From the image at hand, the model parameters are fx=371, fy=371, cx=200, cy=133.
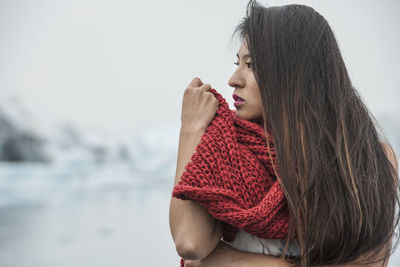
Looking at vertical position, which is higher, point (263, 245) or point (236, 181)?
point (236, 181)

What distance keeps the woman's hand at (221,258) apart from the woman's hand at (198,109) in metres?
0.25

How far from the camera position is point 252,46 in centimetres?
77

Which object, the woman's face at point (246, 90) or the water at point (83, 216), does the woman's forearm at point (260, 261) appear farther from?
the water at point (83, 216)

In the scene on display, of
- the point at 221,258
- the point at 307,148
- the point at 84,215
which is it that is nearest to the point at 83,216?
the point at 84,215

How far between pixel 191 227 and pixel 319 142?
11.4 inches

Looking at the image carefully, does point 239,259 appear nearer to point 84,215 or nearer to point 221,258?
point 221,258

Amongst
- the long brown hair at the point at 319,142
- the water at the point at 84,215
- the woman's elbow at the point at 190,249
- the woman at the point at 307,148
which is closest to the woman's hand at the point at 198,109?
the woman at the point at 307,148

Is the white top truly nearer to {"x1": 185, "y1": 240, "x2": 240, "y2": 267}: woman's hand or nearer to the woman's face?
{"x1": 185, "y1": 240, "x2": 240, "y2": 267}: woman's hand

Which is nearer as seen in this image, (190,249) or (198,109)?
(190,249)

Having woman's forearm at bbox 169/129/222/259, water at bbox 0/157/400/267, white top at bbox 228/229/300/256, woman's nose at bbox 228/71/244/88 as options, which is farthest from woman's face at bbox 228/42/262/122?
water at bbox 0/157/400/267

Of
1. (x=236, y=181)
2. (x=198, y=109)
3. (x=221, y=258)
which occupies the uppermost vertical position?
(x=198, y=109)

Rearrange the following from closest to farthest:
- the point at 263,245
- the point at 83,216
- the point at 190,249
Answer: the point at 190,249
the point at 263,245
the point at 83,216

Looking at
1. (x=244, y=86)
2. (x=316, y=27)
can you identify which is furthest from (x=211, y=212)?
(x=316, y=27)

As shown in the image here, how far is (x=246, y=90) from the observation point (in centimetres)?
78
